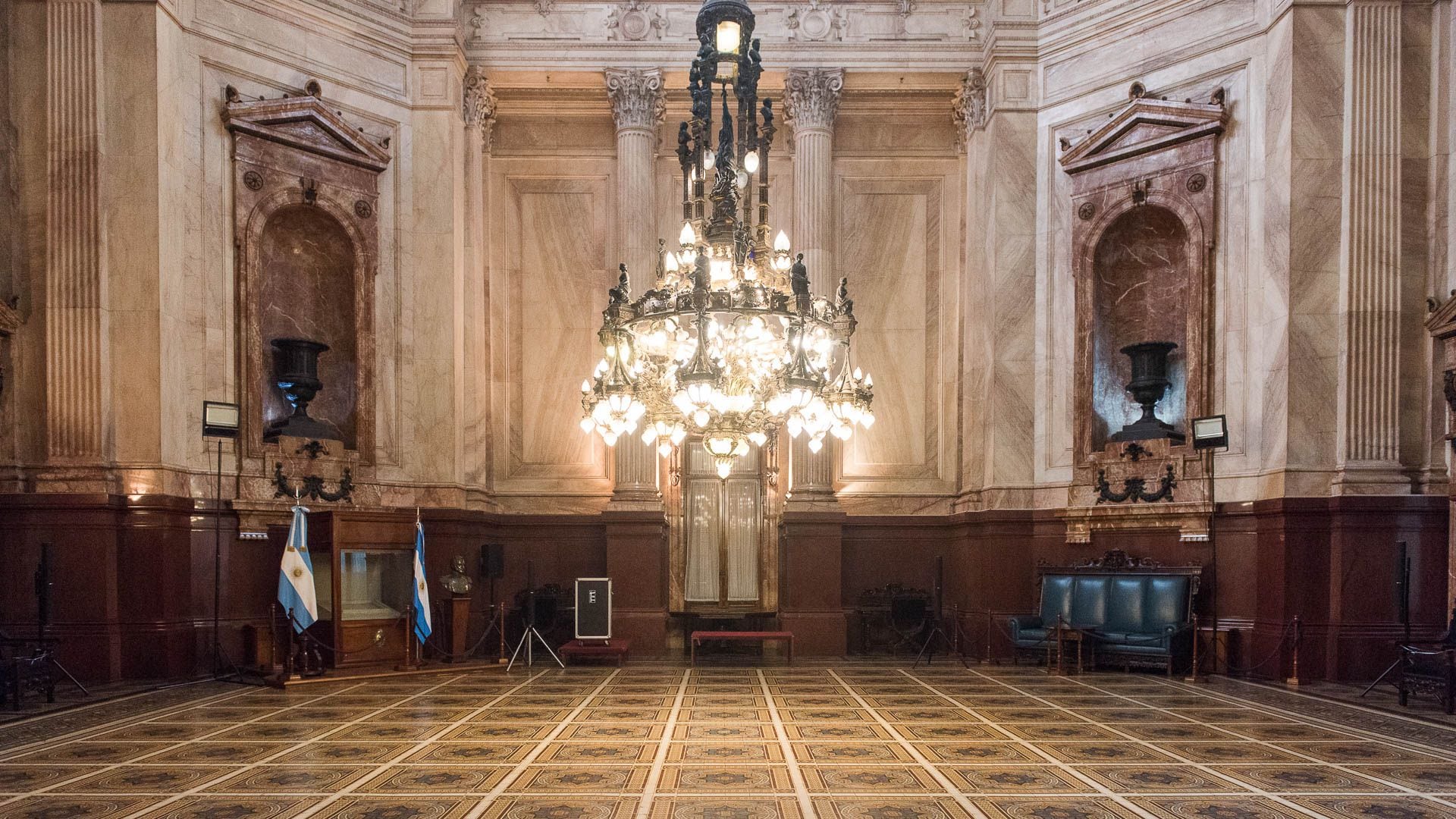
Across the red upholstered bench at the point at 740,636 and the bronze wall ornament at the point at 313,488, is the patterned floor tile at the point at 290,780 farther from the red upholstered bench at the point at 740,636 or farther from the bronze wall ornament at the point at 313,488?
the red upholstered bench at the point at 740,636

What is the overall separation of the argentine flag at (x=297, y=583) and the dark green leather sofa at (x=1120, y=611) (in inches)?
338

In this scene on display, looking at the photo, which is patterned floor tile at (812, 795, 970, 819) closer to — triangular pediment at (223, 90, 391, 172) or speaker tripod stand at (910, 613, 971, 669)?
speaker tripod stand at (910, 613, 971, 669)

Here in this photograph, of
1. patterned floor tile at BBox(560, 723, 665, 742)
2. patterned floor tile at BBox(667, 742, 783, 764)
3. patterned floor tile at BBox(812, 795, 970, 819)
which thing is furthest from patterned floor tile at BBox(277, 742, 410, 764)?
patterned floor tile at BBox(812, 795, 970, 819)

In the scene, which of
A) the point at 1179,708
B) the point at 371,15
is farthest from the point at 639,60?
the point at 1179,708

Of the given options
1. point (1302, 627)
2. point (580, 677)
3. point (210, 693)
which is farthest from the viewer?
point (580, 677)

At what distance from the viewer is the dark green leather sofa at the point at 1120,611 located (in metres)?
12.9

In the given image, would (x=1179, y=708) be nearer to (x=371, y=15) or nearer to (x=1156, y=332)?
(x=1156, y=332)

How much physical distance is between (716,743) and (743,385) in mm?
3372

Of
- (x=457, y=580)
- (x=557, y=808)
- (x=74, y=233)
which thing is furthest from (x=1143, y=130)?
(x=74, y=233)

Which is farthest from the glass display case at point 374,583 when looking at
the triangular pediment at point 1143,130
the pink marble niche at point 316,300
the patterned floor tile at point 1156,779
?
the triangular pediment at point 1143,130

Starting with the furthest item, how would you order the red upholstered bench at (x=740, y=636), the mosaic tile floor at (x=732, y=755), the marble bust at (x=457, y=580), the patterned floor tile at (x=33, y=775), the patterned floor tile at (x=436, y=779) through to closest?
the marble bust at (x=457, y=580), the red upholstered bench at (x=740, y=636), the patterned floor tile at (x=33, y=775), the patterned floor tile at (x=436, y=779), the mosaic tile floor at (x=732, y=755)

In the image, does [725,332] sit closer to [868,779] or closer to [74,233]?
[868,779]

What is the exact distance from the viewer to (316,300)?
49.5ft

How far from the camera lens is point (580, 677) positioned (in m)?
12.7
